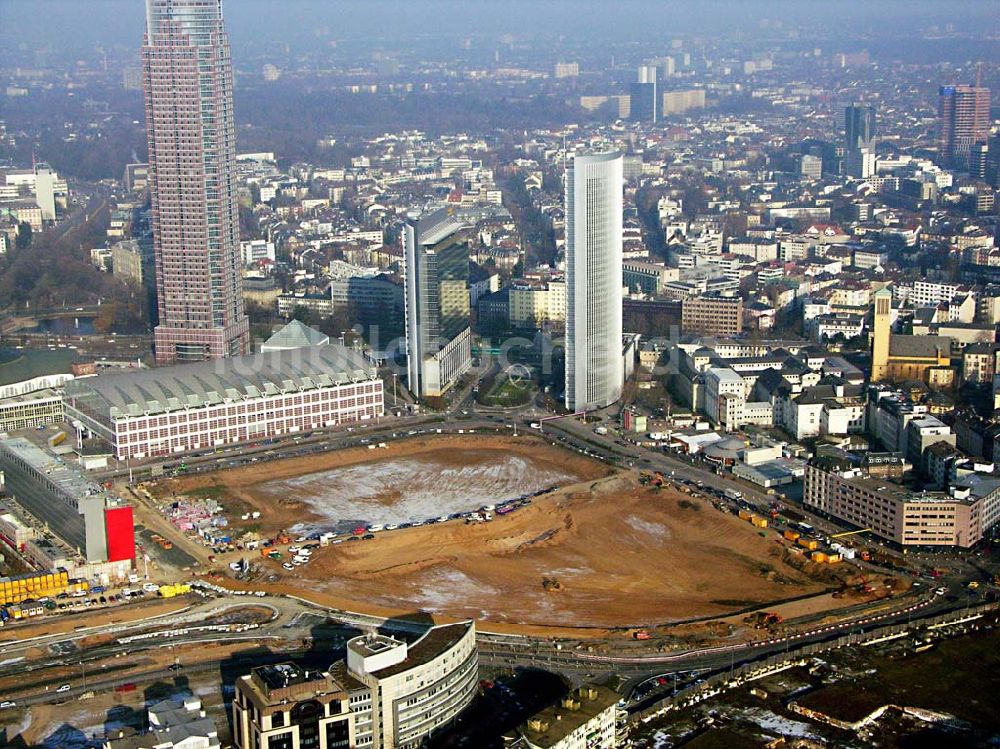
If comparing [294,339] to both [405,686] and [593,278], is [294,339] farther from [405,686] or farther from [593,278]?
[405,686]

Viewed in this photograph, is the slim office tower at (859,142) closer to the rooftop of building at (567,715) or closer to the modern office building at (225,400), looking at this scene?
the modern office building at (225,400)

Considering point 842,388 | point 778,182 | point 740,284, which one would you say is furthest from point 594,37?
point 842,388

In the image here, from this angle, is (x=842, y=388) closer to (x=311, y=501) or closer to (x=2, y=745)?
(x=311, y=501)

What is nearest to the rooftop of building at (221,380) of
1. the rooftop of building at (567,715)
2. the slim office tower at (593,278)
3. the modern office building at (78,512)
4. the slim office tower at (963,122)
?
the modern office building at (78,512)

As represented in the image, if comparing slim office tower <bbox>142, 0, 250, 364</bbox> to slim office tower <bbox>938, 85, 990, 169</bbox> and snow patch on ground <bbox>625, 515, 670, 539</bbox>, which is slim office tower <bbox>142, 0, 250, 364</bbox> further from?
slim office tower <bbox>938, 85, 990, 169</bbox>

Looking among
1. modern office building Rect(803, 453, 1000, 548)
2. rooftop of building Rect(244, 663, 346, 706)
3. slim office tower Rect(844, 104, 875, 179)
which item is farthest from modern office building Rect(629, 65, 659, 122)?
rooftop of building Rect(244, 663, 346, 706)

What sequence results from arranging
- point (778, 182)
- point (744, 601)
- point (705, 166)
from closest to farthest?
point (744, 601) → point (778, 182) → point (705, 166)
